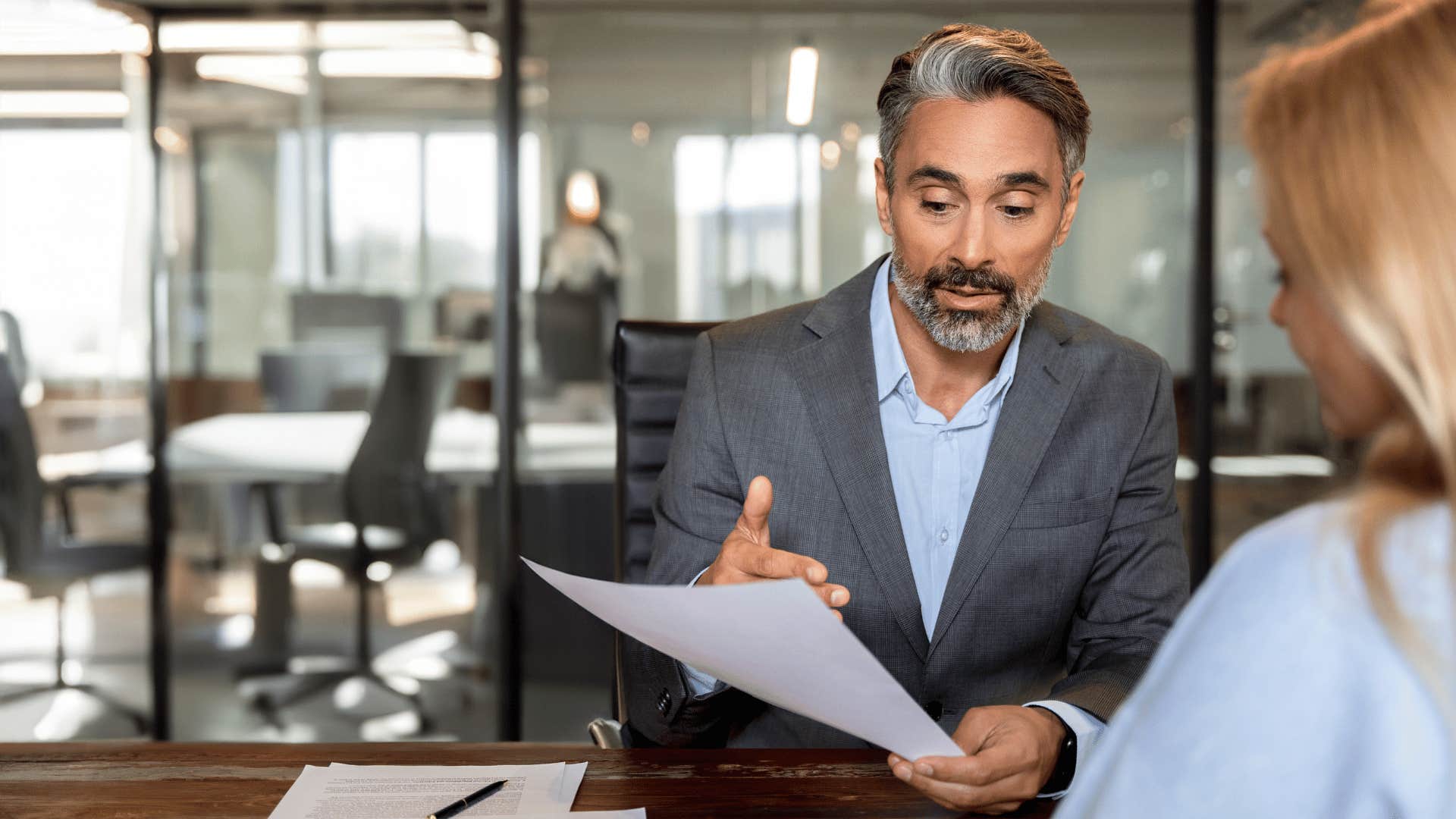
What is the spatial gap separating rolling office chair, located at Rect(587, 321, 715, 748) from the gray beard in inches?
15.2

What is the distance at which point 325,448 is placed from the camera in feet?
11.9

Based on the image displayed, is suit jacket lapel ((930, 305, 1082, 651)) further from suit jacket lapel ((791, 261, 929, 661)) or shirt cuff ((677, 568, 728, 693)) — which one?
shirt cuff ((677, 568, 728, 693))

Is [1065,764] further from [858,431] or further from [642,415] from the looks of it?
[642,415]

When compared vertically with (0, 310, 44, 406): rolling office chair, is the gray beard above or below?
above

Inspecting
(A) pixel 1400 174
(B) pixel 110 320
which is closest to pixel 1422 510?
(A) pixel 1400 174

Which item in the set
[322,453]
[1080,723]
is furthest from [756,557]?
[322,453]

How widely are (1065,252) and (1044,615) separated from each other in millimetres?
2349

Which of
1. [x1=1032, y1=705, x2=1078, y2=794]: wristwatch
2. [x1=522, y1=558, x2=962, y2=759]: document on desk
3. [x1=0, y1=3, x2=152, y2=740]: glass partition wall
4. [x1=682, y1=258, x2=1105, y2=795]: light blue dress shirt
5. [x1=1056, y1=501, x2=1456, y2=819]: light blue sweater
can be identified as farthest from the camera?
[x1=0, y1=3, x2=152, y2=740]: glass partition wall

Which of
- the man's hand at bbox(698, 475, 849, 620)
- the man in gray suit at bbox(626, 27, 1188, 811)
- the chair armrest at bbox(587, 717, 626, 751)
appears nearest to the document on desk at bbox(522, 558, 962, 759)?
the man's hand at bbox(698, 475, 849, 620)

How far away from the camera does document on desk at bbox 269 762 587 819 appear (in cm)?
101

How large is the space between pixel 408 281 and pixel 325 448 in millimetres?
589

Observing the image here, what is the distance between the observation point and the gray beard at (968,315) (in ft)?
5.00

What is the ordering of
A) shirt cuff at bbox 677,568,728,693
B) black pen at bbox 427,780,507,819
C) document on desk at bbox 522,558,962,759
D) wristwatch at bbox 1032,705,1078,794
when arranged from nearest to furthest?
document on desk at bbox 522,558,962,759 → black pen at bbox 427,780,507,819 → wristwatch at bbox 1032,705,1078,794 → shirt cuff at bbox 677,568,728,693

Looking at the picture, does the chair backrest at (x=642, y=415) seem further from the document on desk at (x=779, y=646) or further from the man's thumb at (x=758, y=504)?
the document on desk at (x=779, y=646)
